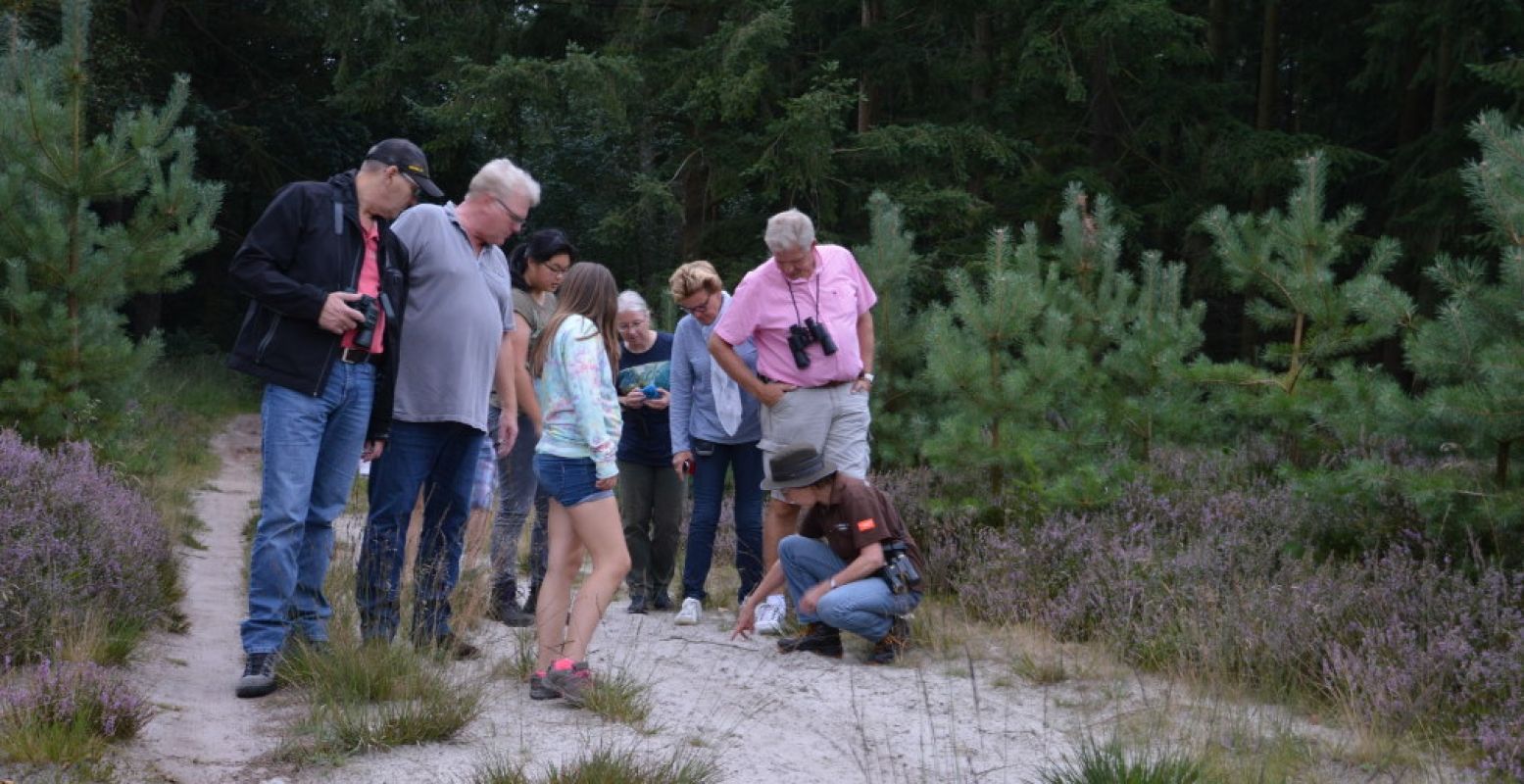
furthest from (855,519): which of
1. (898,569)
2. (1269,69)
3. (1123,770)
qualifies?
(1269,69)

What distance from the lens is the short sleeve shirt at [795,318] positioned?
21.4 ft

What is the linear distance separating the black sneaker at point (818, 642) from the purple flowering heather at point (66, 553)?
2796 mm

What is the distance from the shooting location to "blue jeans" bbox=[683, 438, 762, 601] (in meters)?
7.14

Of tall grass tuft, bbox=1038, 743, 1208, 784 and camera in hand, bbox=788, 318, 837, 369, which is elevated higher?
camera in hand, bbox=788, 318, 837, 369

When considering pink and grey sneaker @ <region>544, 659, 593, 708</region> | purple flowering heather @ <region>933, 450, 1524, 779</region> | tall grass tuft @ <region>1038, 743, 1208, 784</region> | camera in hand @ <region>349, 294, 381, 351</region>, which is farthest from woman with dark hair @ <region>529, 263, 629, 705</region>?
purple flowering heather @ <region>933, 450, 1524, 779</region>

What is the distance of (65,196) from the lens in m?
8.90

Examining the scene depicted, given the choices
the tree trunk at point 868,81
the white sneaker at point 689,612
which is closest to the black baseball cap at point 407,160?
the white sneaker at point 689,612

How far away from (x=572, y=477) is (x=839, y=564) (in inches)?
65.0

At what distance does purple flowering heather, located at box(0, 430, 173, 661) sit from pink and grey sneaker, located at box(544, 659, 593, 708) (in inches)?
68.1

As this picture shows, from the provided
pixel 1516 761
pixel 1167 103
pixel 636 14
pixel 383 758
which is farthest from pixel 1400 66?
pixel 383 758

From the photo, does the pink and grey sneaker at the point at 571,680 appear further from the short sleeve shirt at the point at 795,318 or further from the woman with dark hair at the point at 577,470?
the short sleeve shirt at the point at 795,318

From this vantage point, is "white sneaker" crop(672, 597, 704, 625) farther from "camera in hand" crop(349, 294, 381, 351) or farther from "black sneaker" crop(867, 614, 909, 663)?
"camera in hand" crop(349, 294, 381, 351)

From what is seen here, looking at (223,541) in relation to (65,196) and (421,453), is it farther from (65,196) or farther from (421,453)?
(421,453)

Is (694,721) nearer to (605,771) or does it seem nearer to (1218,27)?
(605,771)
